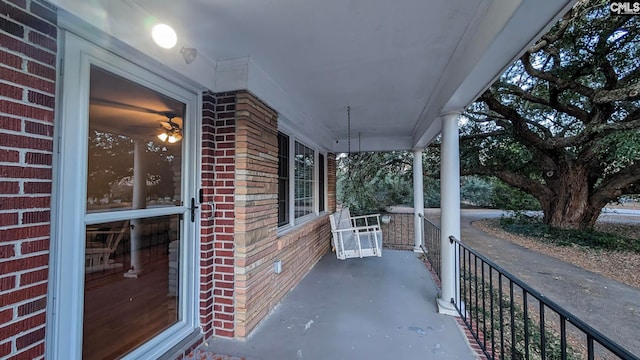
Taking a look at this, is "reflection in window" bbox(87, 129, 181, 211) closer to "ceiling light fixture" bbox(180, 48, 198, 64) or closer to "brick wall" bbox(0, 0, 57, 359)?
"brick wall" bbox(0, 0, 57, 359)

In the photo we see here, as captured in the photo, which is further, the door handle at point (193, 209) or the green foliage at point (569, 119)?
the green foliage at point (569, 119)

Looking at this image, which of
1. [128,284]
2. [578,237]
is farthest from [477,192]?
[128,284]

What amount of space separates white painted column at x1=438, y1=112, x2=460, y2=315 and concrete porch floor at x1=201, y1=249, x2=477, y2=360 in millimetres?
291

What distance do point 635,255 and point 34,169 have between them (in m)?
10.0

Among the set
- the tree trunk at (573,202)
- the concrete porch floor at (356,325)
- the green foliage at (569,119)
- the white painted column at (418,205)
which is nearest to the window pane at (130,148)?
the concrete porch floor at (356,325)

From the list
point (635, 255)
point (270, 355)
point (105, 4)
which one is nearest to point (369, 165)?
point (635, 255)

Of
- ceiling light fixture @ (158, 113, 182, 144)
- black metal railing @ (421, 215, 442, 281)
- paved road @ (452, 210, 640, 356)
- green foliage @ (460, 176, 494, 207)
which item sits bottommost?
paved road @ (452, 210, 640, 356)

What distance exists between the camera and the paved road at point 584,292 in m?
3.16

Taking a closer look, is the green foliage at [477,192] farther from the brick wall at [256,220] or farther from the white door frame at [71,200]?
the white door frame at [71,200]

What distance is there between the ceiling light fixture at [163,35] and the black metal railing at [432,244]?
12.5 feet

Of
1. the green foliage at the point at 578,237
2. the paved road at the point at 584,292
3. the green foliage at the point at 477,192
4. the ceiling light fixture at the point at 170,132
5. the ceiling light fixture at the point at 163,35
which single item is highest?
the ceiling light fixture at the point at 163,35

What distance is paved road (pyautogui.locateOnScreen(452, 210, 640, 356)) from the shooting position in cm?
316

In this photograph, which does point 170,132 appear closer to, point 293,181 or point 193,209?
point 193,209

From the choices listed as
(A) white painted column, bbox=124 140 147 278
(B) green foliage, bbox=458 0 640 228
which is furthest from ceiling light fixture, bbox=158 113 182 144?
(B) green foliage, bbox=458 0 640 228
